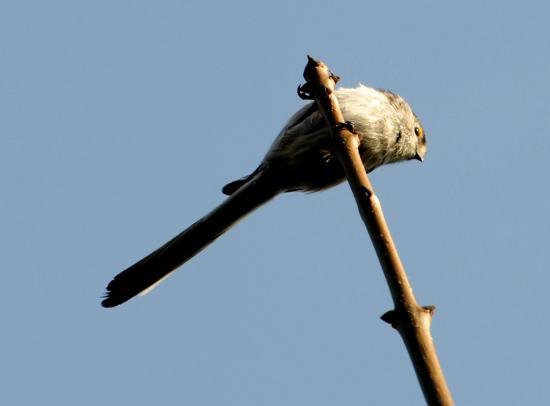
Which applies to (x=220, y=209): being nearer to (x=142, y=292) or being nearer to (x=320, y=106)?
(x=142, y=292)

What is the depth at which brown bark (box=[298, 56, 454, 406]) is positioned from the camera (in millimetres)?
1944

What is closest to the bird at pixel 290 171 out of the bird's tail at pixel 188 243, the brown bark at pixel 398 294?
the bird's tail at pixel 188 243

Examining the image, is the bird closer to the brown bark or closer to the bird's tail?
the bird's tail

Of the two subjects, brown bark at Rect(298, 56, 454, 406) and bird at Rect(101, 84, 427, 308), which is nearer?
A: brown bark at Rect(298, 56, 454, 406)

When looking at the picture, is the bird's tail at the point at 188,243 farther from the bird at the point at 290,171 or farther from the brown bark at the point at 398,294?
the brown bark at the point at 398,294

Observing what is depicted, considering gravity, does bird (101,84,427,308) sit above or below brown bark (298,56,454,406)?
above

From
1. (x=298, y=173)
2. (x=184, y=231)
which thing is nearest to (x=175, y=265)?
(x=184, y=231)

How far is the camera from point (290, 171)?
15.9 feet

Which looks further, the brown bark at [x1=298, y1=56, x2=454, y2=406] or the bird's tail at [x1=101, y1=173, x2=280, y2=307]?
the bird's tail at [x1=101, y1=173, x2=280, y2=307]

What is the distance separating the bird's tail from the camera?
4371 millimetres

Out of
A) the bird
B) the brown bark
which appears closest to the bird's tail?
the bird

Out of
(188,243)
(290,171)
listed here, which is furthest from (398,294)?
(290,171)

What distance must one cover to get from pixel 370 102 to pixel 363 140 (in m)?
0.27

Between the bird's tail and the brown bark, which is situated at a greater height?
the bird's tail
